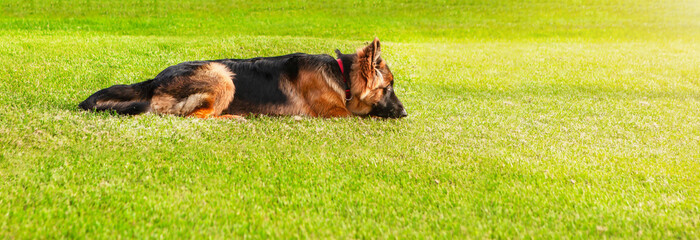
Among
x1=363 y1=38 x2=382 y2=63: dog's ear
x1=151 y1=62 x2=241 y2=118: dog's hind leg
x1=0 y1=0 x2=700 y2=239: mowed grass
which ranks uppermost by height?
x1=363 y1=38 x2=382 y2=63: dog's ear

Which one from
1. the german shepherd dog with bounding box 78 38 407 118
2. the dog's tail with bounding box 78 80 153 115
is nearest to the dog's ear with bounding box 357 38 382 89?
the german shepherd dog with bounding box 78 38 407 118

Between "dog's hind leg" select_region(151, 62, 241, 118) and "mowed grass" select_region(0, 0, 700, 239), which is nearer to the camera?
"mowed grass" select_region(0, 0, 700, 239)

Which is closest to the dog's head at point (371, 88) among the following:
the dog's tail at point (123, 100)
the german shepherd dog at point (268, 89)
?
the german shepherd dog at point (268, 89)

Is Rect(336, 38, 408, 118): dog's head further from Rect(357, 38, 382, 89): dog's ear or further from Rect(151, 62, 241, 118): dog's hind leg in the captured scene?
Rect(151, 62, 241, 118): dog's hind leg

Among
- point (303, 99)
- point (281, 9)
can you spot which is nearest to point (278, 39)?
point (303, 99)

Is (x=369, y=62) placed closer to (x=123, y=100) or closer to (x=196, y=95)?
(x=196, y=95)

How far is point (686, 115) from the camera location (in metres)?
8.30

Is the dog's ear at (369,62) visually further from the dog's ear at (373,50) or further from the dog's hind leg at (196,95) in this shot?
the dog's hind leg at (196,95)

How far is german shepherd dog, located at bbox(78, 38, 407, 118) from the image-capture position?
6.54m

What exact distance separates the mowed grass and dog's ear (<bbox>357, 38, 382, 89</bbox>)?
676mm

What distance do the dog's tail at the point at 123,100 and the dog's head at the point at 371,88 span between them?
2988mm

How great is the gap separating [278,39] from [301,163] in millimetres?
10895

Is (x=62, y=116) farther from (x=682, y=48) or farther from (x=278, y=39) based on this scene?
(x=682, y=48)

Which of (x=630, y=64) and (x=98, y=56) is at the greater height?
(x=98, y=56)
